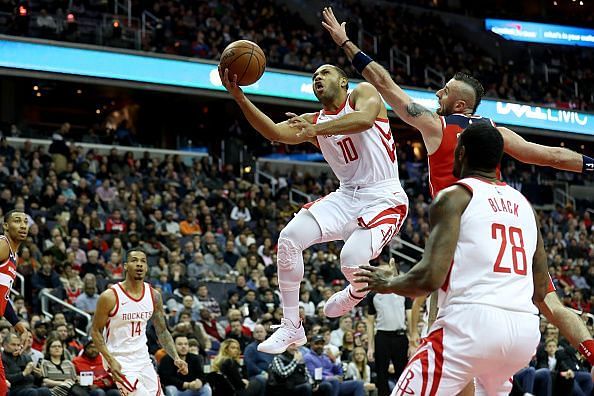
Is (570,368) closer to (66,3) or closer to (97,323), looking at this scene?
(97,323)

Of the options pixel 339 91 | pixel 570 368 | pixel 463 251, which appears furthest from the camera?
pixel 570 368

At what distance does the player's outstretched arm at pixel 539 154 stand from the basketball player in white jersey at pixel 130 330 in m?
4.77

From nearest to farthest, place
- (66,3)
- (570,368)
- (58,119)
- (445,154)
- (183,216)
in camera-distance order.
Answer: (445,154), (570,368), (183,216), (66,3), (58,119)

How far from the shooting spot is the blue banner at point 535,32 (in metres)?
35.7

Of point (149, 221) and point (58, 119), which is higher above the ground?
point (58, 119)

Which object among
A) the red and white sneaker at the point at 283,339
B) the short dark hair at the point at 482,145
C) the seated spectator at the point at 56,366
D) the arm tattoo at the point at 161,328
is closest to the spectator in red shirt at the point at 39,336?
the seated spectator at the point at 56,366

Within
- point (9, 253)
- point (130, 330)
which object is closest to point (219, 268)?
point (130, 330)

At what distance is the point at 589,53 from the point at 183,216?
882 inches

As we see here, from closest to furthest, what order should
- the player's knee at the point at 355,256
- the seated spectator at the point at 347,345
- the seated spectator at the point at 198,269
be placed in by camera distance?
the player's knee at the point at 355,256 < the seated spectator at the point at 347,345 < the seated spectator at the point at 198,269

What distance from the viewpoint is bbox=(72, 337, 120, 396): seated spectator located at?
471 inches

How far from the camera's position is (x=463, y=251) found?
4.73 metres

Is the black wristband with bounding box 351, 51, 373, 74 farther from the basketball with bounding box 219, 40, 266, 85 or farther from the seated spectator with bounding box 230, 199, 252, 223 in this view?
the seated spectator with bounding box 230, 199, 252, 223

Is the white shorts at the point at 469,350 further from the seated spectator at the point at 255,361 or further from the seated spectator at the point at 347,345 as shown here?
the seated spectator at the point at 347,345

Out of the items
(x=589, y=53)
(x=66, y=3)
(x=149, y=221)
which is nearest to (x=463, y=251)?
(x=149, y=221)
